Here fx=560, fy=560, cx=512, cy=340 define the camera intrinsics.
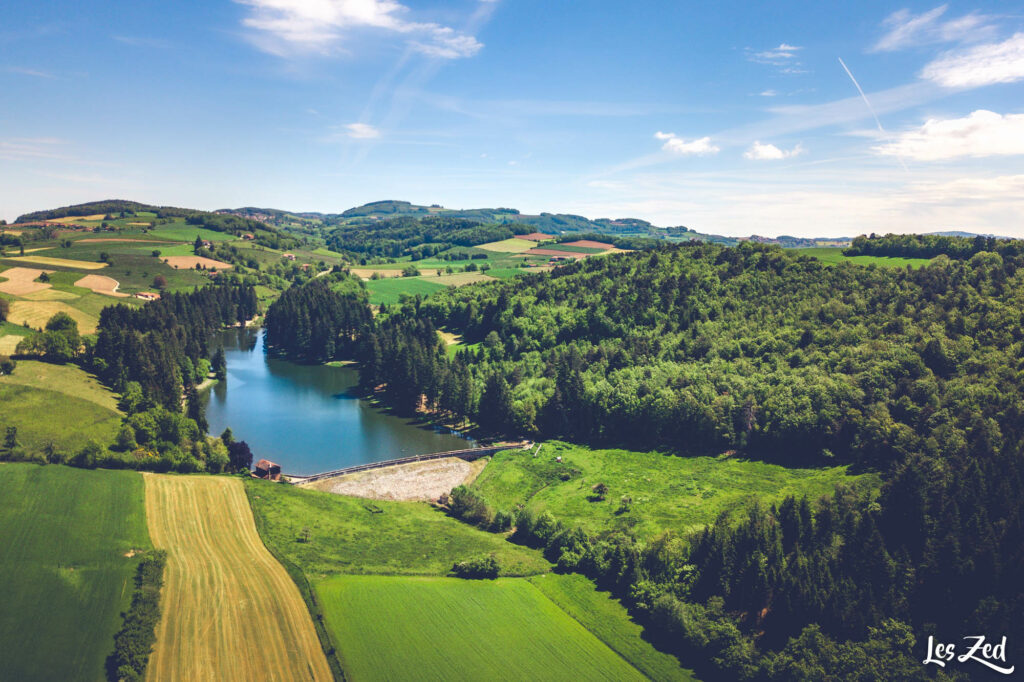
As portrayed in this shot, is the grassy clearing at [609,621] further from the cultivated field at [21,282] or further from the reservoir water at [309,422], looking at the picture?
the cultivated field at [21,282]

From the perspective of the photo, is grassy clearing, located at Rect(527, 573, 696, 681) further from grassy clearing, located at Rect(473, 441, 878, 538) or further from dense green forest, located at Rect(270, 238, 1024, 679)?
grassy clearing, located at Rect(473, 441, 878, 538)

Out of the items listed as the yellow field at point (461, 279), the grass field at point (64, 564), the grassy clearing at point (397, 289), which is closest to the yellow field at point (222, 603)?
the grass field at point (64, 564)

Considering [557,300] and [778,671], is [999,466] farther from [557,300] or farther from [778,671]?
[557,300]

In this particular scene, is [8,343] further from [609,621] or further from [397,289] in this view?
[397,289]

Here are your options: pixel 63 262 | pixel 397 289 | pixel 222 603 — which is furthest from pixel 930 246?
pixel 63 262

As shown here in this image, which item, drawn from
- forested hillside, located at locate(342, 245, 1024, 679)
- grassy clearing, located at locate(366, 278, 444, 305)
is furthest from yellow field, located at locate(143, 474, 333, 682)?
grassy clearing, located at locate(366, 278, 444, 305)
